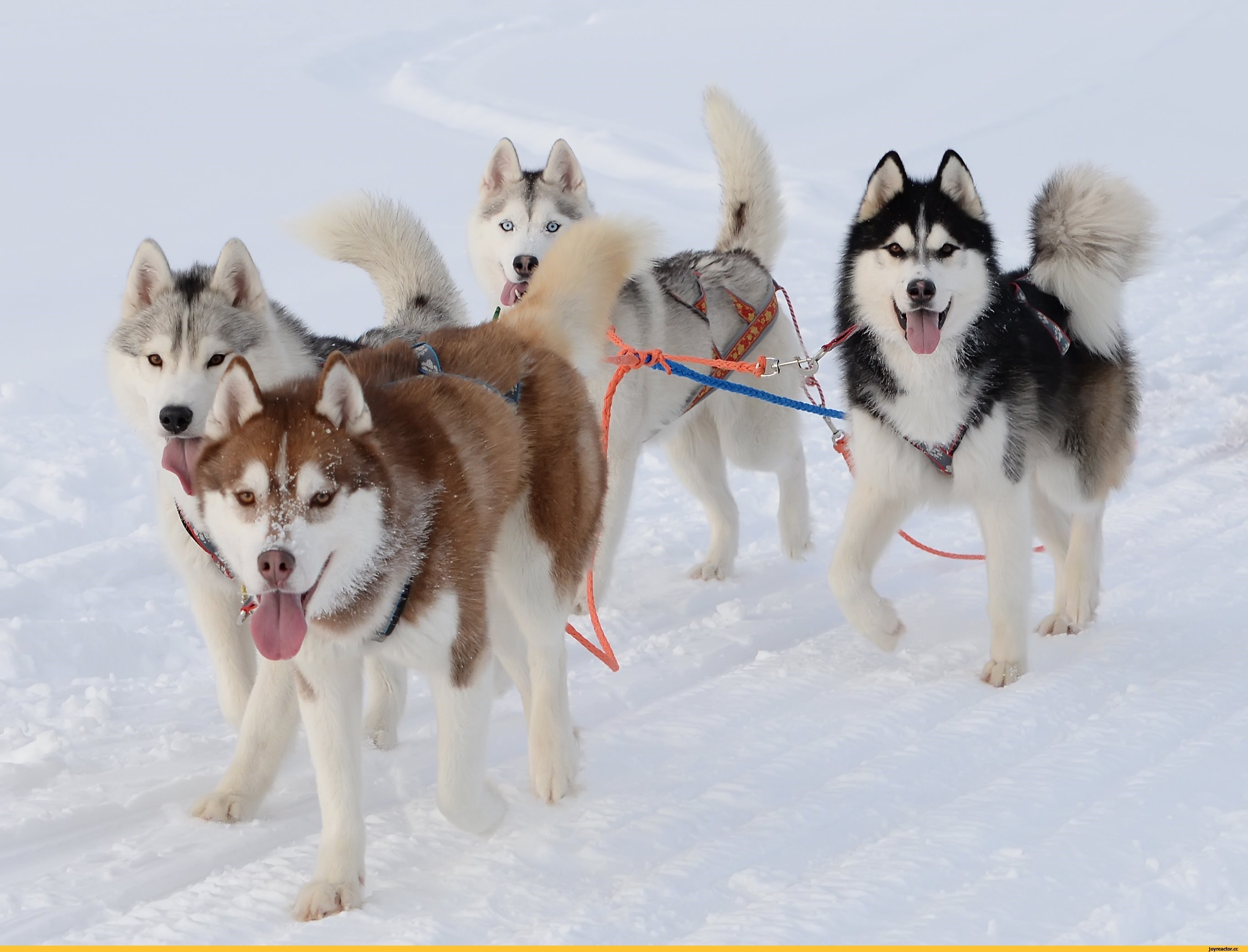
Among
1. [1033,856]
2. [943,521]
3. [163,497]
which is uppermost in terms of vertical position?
[163,497]

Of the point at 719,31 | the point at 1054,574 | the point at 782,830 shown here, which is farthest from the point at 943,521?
the point at 719,31

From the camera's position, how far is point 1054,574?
495 centimetres

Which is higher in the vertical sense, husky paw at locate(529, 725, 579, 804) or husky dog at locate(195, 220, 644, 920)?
husky dog at locate(195, 220, 644, 920)

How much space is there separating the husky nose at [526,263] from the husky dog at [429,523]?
1176 millimetres

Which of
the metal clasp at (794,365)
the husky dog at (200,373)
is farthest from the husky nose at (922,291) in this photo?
the husky dog at (200,373)

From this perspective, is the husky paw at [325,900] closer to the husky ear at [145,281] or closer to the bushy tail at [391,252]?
the husky ear at [145,281]

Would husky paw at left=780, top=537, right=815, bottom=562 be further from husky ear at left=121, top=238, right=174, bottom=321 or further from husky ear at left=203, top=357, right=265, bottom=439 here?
husky ear at left=203, top=357, right=265, bottom=439

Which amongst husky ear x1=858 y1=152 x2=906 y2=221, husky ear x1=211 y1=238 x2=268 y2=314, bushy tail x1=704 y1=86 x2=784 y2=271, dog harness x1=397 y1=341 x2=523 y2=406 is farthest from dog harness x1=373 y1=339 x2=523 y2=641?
bushy tail x1=704 y1=86 x2=784 y2=271

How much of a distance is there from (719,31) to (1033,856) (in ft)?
59.4

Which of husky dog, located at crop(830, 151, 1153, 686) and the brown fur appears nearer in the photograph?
the brown fur

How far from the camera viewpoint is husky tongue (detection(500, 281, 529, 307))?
4.80 meters

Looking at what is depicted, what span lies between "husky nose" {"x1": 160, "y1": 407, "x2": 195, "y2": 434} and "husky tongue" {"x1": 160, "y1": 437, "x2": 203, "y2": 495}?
33 millimetres

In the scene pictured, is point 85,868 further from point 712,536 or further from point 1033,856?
point 712,536

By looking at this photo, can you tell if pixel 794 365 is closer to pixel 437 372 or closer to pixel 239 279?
pixel 437 372
